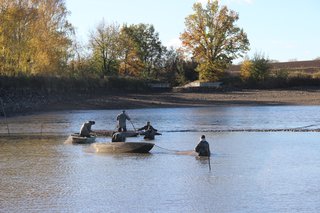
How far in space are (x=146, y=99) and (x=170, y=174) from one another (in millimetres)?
47746

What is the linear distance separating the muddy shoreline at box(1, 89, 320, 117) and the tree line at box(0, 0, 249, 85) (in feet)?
15.0

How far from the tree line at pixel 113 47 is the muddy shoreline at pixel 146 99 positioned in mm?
4563

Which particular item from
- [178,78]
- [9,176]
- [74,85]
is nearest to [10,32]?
[74,85]

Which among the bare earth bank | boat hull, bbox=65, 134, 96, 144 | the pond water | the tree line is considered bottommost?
the pond water

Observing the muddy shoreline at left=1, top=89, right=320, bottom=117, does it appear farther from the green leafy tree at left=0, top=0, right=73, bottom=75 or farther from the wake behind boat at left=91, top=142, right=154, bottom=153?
the wake behind boat at left=91, top=142, right=154, bottom=153

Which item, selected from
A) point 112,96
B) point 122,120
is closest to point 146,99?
point 112,96

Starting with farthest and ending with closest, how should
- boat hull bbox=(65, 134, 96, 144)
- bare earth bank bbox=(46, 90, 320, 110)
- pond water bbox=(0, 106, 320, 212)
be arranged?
1. bare earth bank bbox=(46, 90, 320, 110)
2. boat hull bbox=(65, 134, 96, 144)
3. pond water bbox=(0, 106, 320, 212)

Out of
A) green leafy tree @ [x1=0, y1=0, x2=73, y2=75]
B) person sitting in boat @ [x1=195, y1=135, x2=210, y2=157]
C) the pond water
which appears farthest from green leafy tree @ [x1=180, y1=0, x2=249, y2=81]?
person sitting in boat @ [x1=195, y1=135, x2=210, y2=157]

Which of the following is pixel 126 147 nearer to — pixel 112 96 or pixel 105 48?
pixel 112 96

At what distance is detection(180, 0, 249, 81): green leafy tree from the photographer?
3339 inches

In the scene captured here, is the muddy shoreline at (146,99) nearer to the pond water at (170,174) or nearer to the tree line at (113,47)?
the tree line at (113,47)

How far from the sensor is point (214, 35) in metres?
84.7

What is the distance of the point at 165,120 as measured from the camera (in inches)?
1893

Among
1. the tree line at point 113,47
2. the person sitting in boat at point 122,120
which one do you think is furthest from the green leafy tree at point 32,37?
the person sitting in boat at point 122,120
